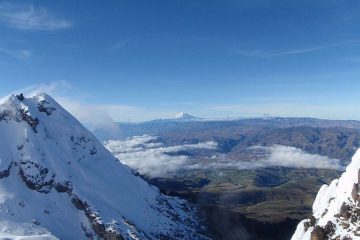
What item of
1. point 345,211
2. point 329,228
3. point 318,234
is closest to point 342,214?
point 345,211

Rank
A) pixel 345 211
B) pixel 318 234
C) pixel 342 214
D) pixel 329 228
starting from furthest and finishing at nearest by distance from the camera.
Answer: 1. pixel 318 234
2. pixel 329 228
3. pixel 342 214
4. pixel 345 211

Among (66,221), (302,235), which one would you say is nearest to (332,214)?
(302,235)

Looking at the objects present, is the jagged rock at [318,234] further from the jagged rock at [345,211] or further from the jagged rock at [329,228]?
the jagged rock at [345,211]

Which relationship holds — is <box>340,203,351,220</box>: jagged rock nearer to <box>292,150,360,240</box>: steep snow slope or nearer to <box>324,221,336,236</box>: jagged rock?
<box>292,150,360,240</box>: steep snow slope

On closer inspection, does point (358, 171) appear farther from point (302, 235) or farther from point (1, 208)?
point (1, 208)

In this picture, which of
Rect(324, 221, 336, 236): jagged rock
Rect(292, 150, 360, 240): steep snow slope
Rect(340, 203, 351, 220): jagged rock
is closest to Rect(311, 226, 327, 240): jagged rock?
Rect(292, 150, 360, 240): steep snow slope

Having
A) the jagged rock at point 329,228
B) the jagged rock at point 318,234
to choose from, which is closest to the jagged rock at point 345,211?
the jagged rock at point 329,228

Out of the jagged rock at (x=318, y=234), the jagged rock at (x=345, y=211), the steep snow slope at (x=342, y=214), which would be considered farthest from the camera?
the jagged rock at (x=318, y=234)

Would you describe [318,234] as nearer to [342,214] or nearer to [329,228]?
[329,228]
